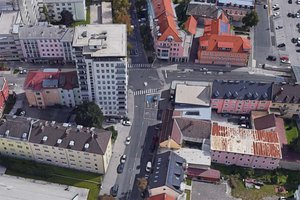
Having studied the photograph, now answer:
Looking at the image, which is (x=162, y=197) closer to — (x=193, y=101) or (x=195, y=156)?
(x=195, y=156)

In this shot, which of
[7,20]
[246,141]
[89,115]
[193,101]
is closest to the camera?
[246,141]

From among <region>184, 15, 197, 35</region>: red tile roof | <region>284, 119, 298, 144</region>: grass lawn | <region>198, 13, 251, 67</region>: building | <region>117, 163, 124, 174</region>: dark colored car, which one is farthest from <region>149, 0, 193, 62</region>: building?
<region>117, 163, 124, 174</region>: dark colored car

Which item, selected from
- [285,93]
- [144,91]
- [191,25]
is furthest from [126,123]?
[191,25]

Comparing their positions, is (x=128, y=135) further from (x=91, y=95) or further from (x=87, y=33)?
(x=87, y=33)

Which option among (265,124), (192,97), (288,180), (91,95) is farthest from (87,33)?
(288,180)

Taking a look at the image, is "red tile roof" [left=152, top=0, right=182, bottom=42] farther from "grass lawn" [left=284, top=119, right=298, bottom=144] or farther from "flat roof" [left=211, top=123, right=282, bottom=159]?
"grass lawn" [left=284, top=119, right=298, bottom=144]
